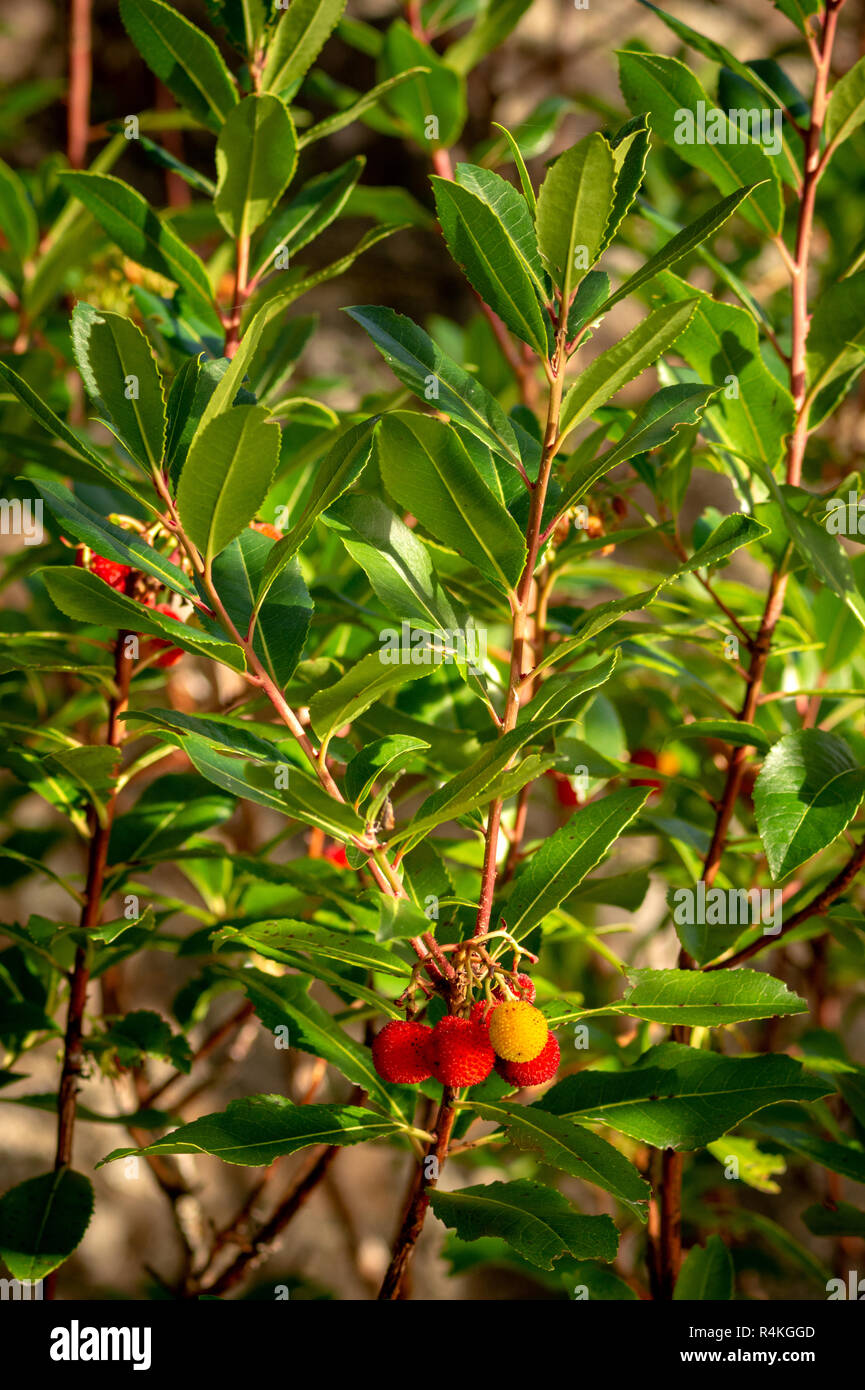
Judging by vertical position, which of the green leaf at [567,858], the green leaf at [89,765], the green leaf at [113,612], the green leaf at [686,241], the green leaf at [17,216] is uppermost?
the green leaf at [17,216]

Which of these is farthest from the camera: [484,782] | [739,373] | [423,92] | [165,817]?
[423,92]

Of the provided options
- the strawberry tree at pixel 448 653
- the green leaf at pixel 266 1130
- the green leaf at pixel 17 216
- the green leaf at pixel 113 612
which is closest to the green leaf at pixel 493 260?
the strawberry tree at pixel 448 653

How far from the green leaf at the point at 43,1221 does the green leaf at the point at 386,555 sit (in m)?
0.46

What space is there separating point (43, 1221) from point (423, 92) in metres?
1.03

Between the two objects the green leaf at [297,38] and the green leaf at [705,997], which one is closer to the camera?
the green leaf at [705,997]

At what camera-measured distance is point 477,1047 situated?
1.71 feet

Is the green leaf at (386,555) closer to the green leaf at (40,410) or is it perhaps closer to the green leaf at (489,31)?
the green leaf at (40,410)

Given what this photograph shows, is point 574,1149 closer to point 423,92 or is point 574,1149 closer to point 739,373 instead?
point 739,373

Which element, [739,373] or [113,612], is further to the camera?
[739,373]

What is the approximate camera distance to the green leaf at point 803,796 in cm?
58

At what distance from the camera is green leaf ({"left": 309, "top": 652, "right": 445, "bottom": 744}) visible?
49cm

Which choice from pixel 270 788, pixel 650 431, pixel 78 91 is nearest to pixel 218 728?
pixel 270 788

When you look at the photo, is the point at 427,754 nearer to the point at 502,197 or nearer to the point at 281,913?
the point at 281,913

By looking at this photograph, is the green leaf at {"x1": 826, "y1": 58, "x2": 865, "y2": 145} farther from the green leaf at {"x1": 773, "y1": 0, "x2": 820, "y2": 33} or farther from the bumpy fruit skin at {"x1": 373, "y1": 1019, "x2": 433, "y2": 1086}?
the bumpy fruit skin at {"x1": 373, "y1": 1019, "x2": 433, "y2": 1086}
